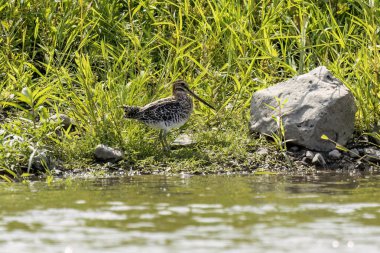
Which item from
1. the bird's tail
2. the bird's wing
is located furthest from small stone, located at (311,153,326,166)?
the bird's tail

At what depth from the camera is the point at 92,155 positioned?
945cm

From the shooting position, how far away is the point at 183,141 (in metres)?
10.0

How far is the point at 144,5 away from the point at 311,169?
3068 millimetres

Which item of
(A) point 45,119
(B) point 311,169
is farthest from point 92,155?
(B) point 311,169

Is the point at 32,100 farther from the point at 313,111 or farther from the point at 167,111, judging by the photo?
the point at 313,111

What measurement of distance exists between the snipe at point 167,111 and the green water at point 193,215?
3.42 ft

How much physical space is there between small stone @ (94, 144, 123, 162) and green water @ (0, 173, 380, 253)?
61 centimetres

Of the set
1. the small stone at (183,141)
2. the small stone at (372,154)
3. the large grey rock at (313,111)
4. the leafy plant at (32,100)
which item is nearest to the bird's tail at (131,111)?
the small stone at (183,141)

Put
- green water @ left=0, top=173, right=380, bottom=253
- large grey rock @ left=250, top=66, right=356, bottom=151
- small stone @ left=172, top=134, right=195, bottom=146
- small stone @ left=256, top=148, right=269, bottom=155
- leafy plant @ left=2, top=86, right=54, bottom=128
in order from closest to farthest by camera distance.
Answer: green water @ left=0, top=173, right=380, bottom=253 → leafy plant @ left=2, top=86, right=54, bottom=128 → large grey rock @ left=250, top=66, right=356, bottom=151 → small stone @ left=256, top=148, right=269, bottom=155 → small stone @ left=172, top=134, right=195, bottom=146

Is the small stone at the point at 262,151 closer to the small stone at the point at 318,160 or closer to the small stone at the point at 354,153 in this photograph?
the small stone at the point at 318,160

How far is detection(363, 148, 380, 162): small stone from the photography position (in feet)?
31.1

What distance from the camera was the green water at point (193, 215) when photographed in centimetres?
578

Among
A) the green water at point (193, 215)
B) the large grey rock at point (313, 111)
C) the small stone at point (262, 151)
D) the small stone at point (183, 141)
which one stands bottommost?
the green water at point (193, 215)

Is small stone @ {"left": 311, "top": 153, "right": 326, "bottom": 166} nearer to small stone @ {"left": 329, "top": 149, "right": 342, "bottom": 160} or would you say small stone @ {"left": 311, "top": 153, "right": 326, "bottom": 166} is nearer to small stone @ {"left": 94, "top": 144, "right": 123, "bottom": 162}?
small stone @ {"left": 329, "top": 149, "right": 342, "bottom": 160}
